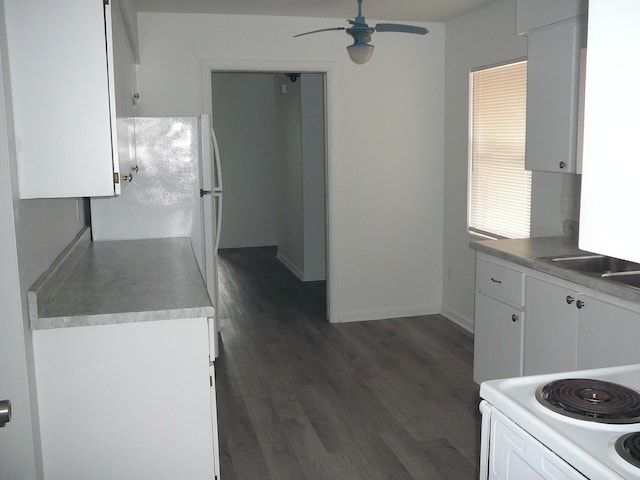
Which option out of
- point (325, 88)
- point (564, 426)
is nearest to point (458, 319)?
point (325, 88)

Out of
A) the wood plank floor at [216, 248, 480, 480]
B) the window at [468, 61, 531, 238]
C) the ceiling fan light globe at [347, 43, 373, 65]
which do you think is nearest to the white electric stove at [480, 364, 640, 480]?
the wood plank floor at [216, 248, 480, 480]

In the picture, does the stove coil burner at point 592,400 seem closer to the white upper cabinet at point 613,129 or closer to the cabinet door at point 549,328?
the white upper cabinet at point 613,129

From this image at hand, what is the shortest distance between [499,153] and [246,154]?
501 cm

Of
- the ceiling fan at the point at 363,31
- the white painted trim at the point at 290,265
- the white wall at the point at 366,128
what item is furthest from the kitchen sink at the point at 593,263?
the white painted trim at the point at 290,265

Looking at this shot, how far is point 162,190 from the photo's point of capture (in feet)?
13.9

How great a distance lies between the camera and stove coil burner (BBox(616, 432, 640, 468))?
4.15 feet

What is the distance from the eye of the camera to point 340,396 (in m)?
3.92

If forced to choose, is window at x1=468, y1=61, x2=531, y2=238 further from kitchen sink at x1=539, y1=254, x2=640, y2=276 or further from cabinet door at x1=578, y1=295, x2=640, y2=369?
cabinet door at x1=578, y1=295, x2=640, y2=369

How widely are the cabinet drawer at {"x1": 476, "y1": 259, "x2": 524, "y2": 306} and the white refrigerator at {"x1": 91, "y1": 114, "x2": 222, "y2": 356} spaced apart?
1851 millimetres

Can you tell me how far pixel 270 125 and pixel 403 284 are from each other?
4.27 meters

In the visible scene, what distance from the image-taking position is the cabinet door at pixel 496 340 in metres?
3.48

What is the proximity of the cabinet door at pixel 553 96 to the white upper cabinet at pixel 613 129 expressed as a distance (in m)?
2.77

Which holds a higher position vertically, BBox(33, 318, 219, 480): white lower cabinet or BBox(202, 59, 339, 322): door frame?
BBox(202, 59, 339, 322): door frame

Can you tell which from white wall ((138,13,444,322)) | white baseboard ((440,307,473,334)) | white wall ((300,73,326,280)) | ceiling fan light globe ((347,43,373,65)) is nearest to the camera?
ceiling fan light globe ((347,43,373,65))
